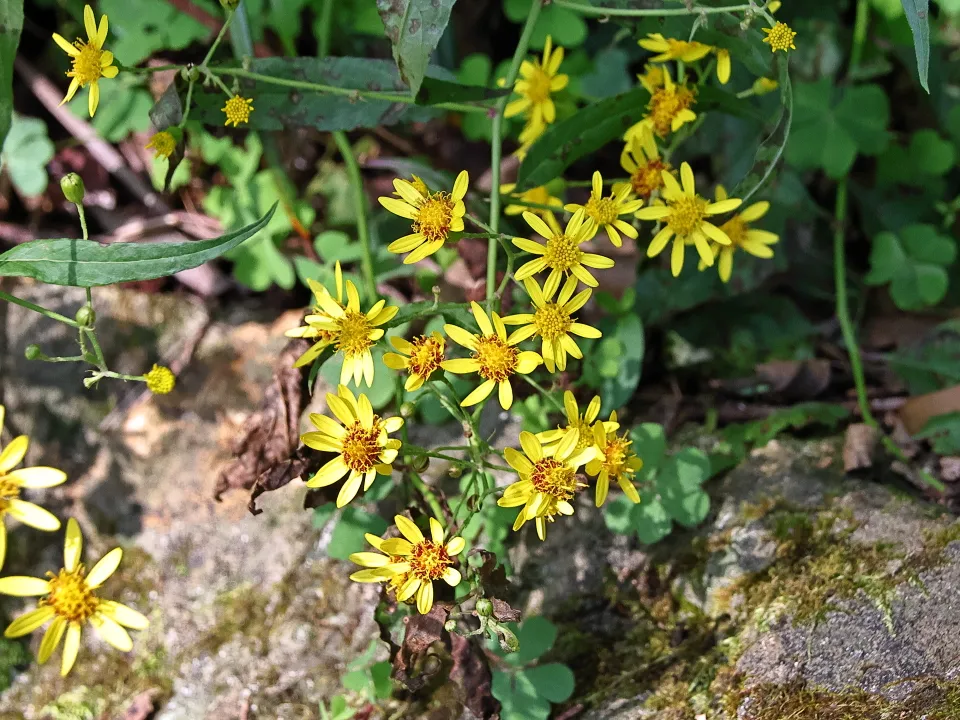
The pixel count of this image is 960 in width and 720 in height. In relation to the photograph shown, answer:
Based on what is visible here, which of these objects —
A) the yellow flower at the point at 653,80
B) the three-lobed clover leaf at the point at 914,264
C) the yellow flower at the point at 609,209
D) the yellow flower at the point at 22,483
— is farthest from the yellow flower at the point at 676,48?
the yellow flower at the point at 22,483

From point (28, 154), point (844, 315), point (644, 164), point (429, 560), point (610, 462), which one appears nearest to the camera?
point (429, 560)

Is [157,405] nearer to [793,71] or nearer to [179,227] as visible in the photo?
[179,227]

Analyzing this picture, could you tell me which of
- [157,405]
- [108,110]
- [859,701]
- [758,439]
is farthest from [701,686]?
[108,110]

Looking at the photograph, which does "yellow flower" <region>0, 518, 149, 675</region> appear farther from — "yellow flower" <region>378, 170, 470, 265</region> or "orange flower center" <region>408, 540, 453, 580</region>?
"yellow flower" <region>378, 170, 470, 265</region>

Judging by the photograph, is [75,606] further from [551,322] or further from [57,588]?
[551,322]

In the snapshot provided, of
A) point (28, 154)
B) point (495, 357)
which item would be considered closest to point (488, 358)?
point (495, 357)

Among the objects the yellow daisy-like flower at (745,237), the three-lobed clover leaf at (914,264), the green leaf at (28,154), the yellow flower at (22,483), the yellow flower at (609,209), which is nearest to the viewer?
the yellow flower at (22,483)

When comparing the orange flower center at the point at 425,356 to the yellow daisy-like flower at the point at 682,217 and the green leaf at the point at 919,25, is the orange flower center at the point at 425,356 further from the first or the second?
the green leaf at the point at 919,25
